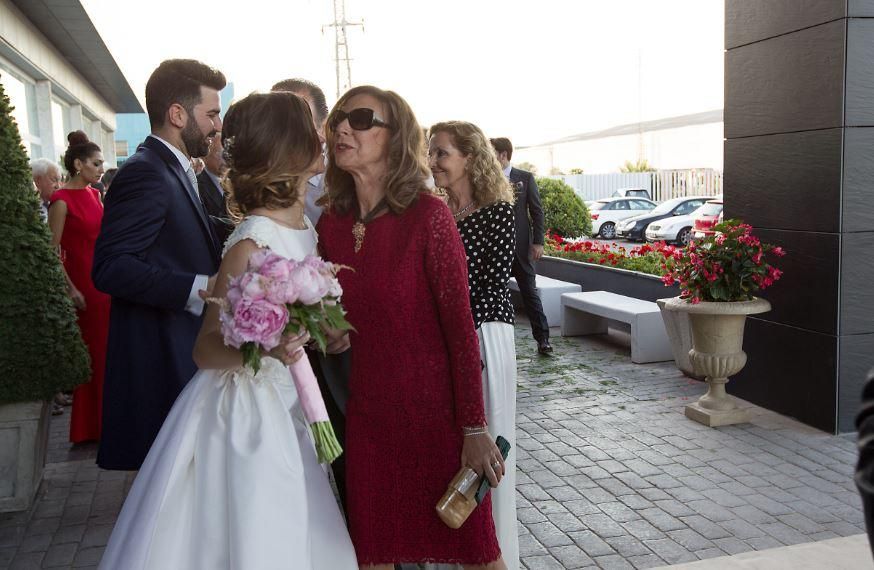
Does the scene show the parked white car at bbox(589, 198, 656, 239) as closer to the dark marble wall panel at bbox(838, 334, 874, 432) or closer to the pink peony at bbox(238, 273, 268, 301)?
the dark marble wall panel at bbox(838, 334, 874, 432)

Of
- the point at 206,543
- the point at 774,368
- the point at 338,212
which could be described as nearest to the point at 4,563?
the point at 206,543

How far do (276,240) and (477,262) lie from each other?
1.39 m

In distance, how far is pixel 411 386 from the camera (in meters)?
2.71

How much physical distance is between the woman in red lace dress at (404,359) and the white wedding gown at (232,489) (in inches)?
8.4

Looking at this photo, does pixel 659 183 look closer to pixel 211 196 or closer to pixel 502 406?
pixel 211 196

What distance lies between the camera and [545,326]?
921cm

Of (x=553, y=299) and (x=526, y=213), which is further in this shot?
(x=553, y=299)

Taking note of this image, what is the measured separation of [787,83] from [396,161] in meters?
4.47

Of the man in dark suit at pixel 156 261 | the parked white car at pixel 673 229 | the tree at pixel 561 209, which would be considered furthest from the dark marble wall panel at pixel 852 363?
the parked white car at pixel 673 229

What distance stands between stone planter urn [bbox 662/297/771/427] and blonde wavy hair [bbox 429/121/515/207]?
283cm

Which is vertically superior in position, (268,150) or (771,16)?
(771,16)

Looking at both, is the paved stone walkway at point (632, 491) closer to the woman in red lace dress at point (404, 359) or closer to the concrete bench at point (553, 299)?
the woman in red lace dress at point (404, 359)

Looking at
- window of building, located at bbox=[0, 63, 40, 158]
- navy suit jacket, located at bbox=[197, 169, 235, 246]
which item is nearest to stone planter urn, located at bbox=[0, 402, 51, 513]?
navy suit jacket, located at bbox=[197, 169, 235, 246]

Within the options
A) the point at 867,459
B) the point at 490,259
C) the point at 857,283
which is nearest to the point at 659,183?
the point at 857,283
